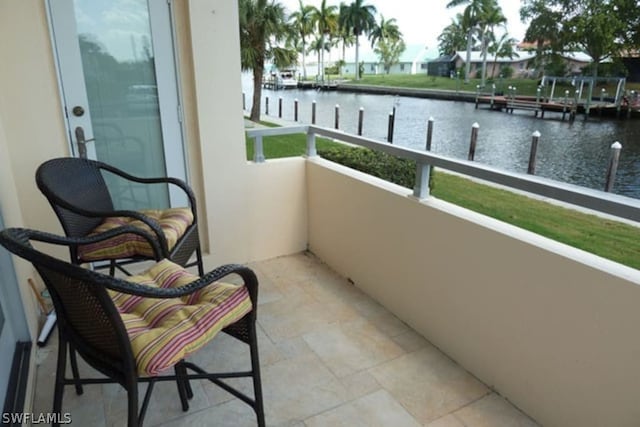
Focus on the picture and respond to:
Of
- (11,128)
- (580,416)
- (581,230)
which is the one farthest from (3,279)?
(581,230)

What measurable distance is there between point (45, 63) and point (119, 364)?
1805mm

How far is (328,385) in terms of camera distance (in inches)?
70.3

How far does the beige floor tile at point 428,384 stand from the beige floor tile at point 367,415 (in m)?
0.04

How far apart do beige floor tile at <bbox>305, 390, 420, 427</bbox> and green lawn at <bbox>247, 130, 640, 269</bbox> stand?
7.47 feet

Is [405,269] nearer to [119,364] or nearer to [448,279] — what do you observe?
[448,279]

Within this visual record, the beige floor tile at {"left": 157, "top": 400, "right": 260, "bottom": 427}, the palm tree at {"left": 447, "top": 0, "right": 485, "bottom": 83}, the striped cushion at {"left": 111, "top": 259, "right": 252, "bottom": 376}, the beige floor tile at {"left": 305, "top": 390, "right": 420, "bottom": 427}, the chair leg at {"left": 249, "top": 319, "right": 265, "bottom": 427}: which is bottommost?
the beige floor tile at {"left": 305, "top": 390, "right": 420, "bottom": 427}

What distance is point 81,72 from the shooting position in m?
2.27

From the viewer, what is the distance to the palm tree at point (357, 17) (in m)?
33.2

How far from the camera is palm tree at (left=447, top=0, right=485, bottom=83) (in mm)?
32156

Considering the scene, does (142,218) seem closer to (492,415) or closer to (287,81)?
(492,415)

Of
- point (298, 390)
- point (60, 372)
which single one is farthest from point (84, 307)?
point (298, 390)

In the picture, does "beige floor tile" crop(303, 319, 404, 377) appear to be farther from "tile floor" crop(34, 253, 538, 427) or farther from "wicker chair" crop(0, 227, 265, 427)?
"wicker chair" crop(0, 227, 265, 427)

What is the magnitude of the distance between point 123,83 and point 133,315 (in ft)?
5.34

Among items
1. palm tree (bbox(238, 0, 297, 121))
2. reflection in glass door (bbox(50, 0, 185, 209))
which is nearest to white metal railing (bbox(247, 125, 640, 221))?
reflection in glass door (bbox(50, 0, 185, 209))
